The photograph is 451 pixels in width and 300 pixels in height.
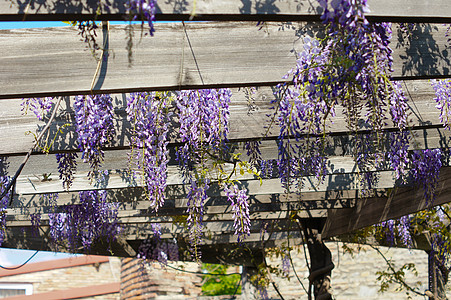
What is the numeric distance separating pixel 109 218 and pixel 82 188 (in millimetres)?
1441

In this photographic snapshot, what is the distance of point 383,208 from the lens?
15.2 feet

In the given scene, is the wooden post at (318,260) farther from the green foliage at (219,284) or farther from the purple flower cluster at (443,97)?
the green foliage at (219,284)

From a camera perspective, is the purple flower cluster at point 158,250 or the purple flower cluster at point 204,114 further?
the purple flower cluster at point 158,250

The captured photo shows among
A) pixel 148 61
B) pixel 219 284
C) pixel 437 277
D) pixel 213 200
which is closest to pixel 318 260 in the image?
pixel 213 200

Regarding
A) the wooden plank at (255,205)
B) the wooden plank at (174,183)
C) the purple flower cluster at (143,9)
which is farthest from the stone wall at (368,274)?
the purple flower cluster at (143,9)

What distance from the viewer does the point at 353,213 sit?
5.07 meters

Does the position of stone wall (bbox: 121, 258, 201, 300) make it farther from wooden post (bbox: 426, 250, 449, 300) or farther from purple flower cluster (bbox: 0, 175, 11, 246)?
wooden post (bbox: 426, 250, 449, 300)

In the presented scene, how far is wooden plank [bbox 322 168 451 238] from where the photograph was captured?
4098 mm

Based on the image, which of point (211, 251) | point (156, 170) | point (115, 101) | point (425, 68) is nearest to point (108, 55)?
point (115, 101)

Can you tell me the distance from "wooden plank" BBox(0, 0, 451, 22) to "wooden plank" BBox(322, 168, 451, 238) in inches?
103

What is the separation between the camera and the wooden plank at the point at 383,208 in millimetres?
4098

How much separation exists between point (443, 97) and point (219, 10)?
6.22ft

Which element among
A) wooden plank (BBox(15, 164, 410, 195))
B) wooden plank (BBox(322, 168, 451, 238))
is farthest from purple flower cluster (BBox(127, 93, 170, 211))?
wooden plank (BBox(322, 168, 451, 238))

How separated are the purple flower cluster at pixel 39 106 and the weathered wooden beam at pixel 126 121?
0.14 feet
